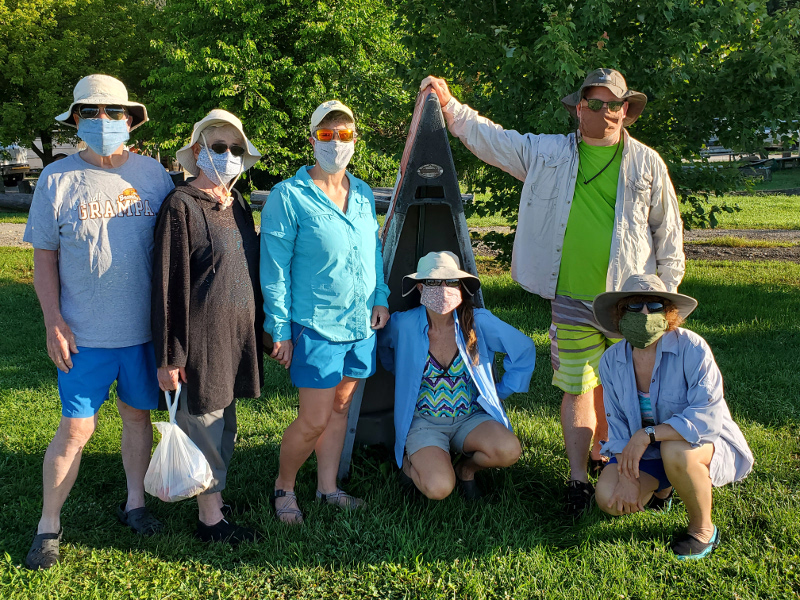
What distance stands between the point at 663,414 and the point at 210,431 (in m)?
2.28

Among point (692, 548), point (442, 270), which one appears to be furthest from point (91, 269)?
point (692, 548)

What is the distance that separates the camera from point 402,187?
4.24 meters

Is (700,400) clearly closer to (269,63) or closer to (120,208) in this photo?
(120,208)

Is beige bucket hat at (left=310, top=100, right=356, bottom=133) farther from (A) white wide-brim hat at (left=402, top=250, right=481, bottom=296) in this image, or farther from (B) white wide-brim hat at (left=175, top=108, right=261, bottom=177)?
(A) white wide-brim hat at (left=402, top=250, right=481, bottom=296)

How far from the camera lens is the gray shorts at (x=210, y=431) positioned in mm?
3391

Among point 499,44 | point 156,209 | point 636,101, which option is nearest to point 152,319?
point 156,209

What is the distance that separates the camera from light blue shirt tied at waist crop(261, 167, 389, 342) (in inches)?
136

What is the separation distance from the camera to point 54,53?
21.7m

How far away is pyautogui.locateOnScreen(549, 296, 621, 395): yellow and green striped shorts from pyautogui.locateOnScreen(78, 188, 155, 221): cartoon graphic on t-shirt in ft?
7.44

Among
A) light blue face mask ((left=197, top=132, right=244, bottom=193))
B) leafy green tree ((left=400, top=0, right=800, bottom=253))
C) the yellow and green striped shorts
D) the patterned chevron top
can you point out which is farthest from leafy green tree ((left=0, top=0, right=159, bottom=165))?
the yellow and green striped shorts

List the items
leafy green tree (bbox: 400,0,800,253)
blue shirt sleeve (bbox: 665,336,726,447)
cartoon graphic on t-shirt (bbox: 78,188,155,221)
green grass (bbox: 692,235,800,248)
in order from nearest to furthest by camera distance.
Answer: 1. cartoon graphic on t-shirt (bbox: 78,188,155,221)
2. blue shirt sleeve (bbox: 665,336,726,447)
3. leafy green tree (bbox: 400,0,800,253)
4. green grass (bbox: 692,235,800,248)

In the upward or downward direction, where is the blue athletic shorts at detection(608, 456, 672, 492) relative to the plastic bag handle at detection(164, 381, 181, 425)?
downward

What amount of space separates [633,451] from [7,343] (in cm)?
635

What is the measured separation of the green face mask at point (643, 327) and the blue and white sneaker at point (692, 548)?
99 centimetres
